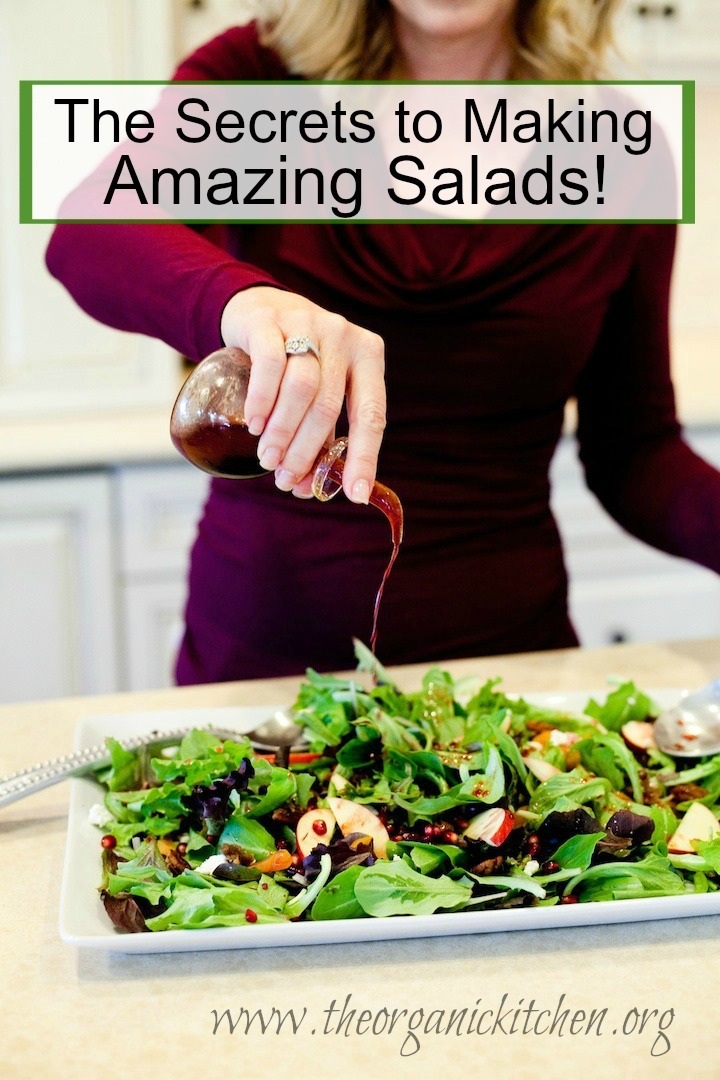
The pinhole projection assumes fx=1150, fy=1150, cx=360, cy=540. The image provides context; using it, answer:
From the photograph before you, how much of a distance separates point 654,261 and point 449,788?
2.89ft

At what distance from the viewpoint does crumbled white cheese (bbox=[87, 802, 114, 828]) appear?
0.85 metres

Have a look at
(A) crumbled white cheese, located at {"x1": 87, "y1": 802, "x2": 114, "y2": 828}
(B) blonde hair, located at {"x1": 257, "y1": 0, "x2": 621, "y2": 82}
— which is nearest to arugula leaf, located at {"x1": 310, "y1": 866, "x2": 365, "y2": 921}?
(A) crumbled white cheese, located at {"x1": 87, "y1": 802, "x2": 114, "y2": 828}

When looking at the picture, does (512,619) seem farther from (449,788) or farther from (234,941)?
(234,941)

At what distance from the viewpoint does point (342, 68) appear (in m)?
1.36

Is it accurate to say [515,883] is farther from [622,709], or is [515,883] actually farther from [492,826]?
[622,709]

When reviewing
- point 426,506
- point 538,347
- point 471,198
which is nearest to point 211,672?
point 426,506

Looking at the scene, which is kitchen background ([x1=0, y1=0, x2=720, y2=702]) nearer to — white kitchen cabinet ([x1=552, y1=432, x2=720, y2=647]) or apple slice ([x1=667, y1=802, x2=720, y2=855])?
white kitchen cabinet ([x1=552, y1=432, x2=720, y2=647])

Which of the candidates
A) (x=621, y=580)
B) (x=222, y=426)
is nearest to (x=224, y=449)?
(x=222, y=426)

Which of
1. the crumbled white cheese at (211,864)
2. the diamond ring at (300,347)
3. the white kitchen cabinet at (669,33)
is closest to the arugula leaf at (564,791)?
the crumbled white cheese at (211,864)

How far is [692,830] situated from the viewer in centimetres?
81

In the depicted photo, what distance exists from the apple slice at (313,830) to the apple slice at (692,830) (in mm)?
236

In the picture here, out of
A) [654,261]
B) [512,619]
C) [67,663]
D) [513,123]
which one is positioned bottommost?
[67,663]

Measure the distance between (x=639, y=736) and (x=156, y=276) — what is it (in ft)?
1.93

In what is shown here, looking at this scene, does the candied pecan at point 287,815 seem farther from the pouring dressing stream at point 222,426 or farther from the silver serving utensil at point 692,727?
the silver serving utensil at point 692,727
